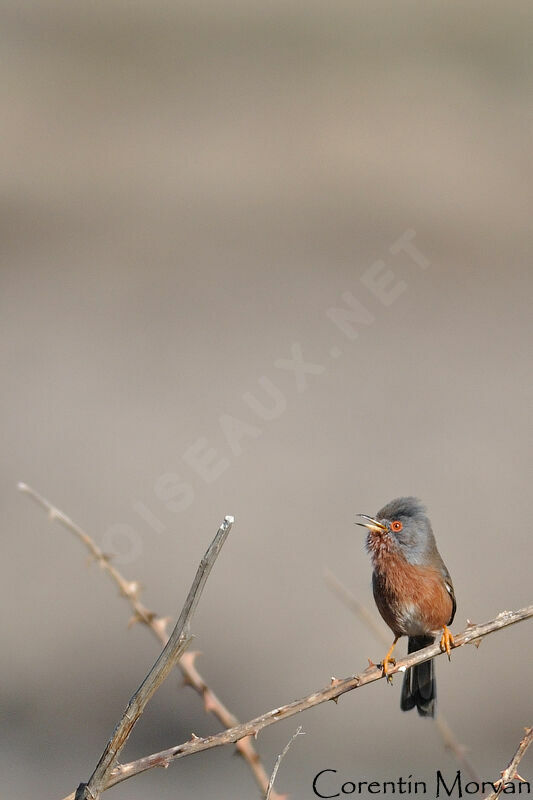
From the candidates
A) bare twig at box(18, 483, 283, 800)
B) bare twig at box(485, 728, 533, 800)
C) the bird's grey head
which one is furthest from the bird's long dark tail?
bare twig at box(485, 728, 533, 800)

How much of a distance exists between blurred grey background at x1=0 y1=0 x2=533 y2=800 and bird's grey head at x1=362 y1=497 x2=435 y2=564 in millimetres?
3244

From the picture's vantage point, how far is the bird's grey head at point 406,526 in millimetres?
3168

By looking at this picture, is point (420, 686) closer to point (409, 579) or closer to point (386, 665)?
point (409, 579)

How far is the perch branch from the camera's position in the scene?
5.97ft

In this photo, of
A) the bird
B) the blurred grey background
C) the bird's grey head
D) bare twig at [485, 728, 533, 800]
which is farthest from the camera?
the blurred grey background

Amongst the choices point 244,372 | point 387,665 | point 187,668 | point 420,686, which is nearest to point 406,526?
point 387,665

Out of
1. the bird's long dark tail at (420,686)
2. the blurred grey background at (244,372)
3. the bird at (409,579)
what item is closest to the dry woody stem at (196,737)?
the bird at (409,579)

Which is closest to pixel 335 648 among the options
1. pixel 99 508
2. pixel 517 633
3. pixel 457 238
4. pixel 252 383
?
pixel 517 633

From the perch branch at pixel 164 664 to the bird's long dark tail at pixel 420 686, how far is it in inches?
79.0

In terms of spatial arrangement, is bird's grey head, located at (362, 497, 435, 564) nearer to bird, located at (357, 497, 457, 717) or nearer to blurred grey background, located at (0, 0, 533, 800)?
bird, located at (357, 497, 457, 717)

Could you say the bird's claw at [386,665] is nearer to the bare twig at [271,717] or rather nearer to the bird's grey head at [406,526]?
the bare twig at [271,717]

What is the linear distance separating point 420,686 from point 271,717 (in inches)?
78.1

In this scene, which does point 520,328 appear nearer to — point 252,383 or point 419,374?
point 419,374

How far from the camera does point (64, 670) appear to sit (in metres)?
7.68
